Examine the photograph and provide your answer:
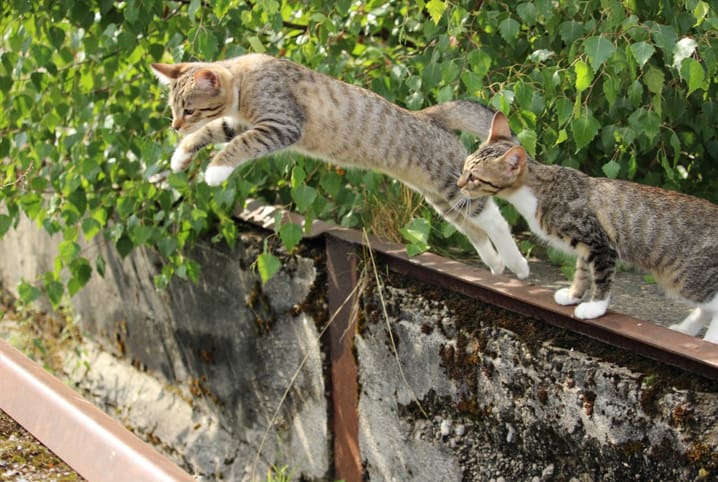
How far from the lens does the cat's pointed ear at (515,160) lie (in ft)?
12.3

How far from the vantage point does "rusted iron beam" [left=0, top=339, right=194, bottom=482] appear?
4.82 ft

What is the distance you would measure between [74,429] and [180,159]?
2.74m

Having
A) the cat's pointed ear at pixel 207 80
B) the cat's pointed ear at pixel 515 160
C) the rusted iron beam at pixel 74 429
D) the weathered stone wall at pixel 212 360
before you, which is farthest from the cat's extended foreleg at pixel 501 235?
the rusted iron beam at pixel 74 429

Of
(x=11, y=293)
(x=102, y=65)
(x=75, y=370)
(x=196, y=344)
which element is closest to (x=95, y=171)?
(x=102, y=65)

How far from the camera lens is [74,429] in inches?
64.3

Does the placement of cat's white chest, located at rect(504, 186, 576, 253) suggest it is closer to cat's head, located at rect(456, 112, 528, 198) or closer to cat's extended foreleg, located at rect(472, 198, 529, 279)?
cat's head, located at rect(456, 112, 528, 198)

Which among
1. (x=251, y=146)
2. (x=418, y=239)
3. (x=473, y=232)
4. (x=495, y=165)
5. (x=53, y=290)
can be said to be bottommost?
(x=53, y=290)

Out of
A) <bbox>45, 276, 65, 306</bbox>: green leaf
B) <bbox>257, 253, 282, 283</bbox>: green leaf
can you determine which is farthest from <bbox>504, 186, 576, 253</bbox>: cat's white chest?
<bbox>45, 276, 65, 306</bbox>: green leaf

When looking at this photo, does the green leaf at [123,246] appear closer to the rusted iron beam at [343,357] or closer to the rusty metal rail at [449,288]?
the rusty metal rail at [449,288]

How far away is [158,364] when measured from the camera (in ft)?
20.2

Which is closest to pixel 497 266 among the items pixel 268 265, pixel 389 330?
pixel 389 330

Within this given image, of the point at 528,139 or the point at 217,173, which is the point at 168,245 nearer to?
the point at 217,173

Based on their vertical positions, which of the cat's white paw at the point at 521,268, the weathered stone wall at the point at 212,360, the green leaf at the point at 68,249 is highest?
the cat's white paw at the point at 521,268

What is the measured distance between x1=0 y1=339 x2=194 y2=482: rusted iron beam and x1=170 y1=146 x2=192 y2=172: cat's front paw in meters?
2.38
